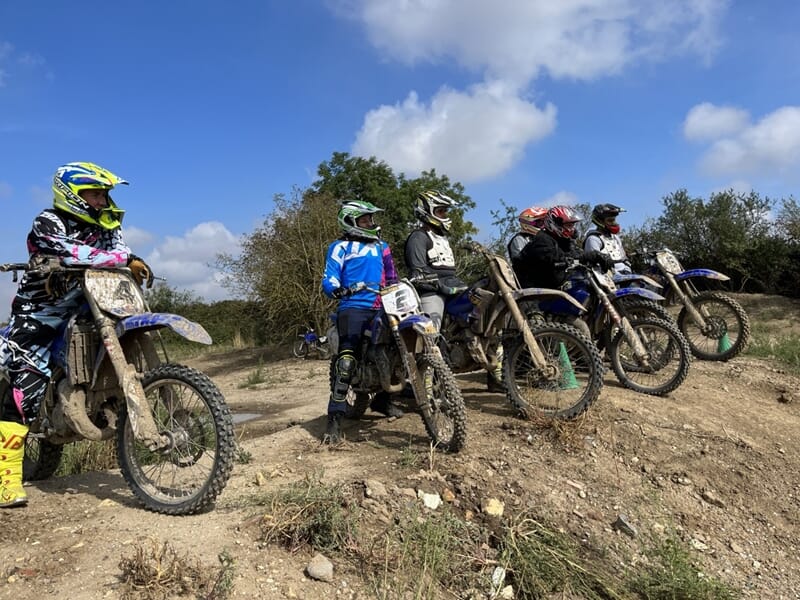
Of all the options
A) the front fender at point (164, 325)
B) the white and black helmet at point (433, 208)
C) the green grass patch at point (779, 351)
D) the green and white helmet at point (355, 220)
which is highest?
the white and black helmet at point (433, 208)

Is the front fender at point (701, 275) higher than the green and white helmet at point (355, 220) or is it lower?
lower

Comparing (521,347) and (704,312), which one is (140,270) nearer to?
(521,347)

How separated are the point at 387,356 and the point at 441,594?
7.62 feet

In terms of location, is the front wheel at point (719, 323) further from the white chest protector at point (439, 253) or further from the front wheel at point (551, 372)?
the white chest protector at point (439, 253)

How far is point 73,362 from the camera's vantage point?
4.03 metres


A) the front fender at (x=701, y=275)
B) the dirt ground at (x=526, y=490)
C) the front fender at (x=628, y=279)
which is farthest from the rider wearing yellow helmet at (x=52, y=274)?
the front fender at (x=701, y=275)

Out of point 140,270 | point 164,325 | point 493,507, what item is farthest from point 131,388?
point 493,507

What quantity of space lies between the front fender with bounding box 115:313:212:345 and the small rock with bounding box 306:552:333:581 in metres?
1.40

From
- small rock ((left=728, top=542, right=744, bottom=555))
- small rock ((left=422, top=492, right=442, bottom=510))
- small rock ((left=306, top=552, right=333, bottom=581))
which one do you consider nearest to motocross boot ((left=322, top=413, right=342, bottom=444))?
small rock ((left=422, top=492, right=442, bottom=510))

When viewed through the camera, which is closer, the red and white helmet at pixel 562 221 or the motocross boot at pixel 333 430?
the motocross boot at pixel 333 430

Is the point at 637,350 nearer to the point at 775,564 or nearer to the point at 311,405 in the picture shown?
the point at 775,564

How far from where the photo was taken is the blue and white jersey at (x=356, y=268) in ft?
17.8

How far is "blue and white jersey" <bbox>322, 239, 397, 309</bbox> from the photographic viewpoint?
17.8 feet

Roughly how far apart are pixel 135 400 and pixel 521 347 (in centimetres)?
321
